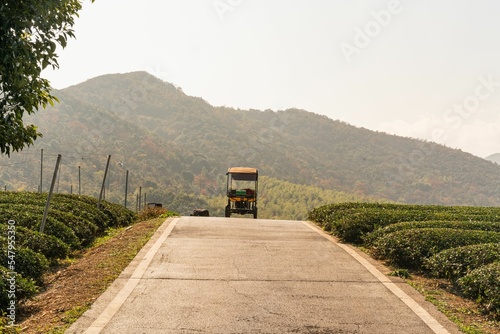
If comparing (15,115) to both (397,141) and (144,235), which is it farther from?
(397,141)

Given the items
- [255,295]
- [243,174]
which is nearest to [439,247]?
[255,295]

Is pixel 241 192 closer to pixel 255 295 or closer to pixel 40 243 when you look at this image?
pixel 40 243

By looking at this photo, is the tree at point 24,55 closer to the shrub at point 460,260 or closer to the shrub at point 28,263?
Answer: the shrub at point 28,263

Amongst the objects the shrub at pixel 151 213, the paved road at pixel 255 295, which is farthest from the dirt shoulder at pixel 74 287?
the shrub at pixel 151 213

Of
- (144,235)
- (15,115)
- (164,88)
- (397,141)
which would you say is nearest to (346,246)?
(144,235)

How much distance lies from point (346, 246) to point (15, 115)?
27.2 ft

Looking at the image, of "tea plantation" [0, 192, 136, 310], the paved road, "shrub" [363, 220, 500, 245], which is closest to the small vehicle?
"tea plantation" [0, 192, 136, 310]

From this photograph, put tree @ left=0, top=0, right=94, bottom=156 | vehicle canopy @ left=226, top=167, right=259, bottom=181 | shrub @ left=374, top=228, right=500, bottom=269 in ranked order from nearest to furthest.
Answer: tree @ left=0, top=0, right=94, bottom=156 → shrub @ left=374, top=228, right=500, bottom=269 → vehicle canopy @ left=226, top=167, right=259, bottom=181

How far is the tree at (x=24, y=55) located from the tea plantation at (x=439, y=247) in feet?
22.8

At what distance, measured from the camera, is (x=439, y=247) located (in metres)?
9.88

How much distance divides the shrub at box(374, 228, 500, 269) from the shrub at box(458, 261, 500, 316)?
69.3 inches

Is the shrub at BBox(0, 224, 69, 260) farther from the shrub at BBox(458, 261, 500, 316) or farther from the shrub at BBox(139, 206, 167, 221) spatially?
the shrub at BBox(139, 206, 167, 221)

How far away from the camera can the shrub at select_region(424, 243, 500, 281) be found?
27.9 ft

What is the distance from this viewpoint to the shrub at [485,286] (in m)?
7.05
